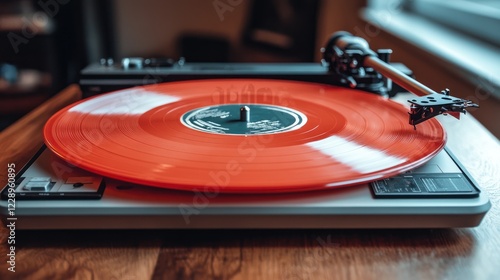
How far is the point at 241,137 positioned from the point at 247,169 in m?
0.10

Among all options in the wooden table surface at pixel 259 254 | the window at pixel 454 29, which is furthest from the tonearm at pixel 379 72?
the window at pixel 454 29

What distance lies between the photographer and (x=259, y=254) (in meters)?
0.47

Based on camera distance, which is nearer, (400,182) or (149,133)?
(400,182)

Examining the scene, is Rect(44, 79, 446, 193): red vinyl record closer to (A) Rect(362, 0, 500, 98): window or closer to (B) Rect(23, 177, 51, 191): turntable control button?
(B) Rect(23, 177, 51, 191): turntable control button

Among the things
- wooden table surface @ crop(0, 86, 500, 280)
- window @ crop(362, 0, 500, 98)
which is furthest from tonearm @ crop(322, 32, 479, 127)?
window @ crop(362, 0, 500, 98)

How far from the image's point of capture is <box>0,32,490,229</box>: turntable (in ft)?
1.55

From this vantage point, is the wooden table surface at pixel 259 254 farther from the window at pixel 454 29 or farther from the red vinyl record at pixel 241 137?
the window at pixel 454 29

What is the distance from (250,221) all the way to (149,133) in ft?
0.65

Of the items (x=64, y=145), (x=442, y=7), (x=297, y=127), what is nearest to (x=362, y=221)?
(x=297, y=127)

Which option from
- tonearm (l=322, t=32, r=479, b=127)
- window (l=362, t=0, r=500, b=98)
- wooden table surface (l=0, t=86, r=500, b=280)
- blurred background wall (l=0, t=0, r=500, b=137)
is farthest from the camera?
blurred background wall (l=0, t=0, r=500, b=137)

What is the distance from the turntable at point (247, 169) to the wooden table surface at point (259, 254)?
0.02m

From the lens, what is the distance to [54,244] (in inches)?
19.3

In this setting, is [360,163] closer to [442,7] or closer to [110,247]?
[110,247]

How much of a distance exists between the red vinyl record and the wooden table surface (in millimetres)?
57
